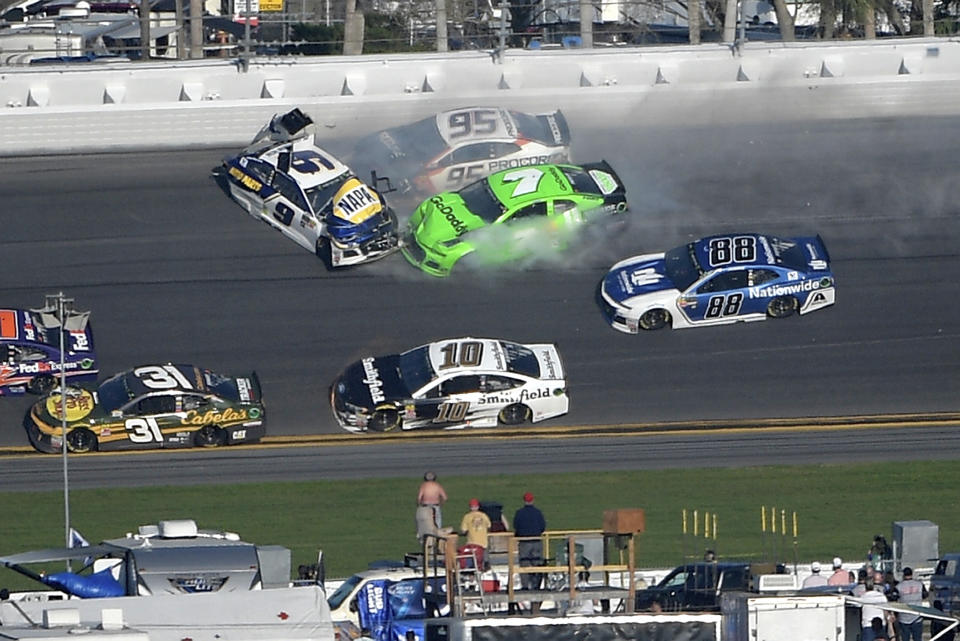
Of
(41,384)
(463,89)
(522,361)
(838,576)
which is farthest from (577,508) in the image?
(463,89)

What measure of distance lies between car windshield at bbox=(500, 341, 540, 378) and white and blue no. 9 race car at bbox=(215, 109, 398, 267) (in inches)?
153

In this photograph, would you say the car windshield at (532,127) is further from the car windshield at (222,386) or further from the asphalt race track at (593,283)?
the car windshield at (222,386)

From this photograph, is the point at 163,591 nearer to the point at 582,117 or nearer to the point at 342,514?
the point at 342,514

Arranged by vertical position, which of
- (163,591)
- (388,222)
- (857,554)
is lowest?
(857,554)

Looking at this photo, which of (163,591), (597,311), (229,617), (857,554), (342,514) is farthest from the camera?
(597,311)

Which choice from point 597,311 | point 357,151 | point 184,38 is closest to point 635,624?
point 597,311

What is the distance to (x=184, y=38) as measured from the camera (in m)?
41.3

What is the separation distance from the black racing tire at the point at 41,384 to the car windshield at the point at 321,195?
504cm

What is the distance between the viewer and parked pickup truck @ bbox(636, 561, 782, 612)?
16.8m

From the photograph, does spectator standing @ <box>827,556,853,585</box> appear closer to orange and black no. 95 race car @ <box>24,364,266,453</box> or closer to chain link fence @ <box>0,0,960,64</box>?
orange and black no. 95 race car @ <box>24,364,266,453</box>

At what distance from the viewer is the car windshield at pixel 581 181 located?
3000 centimetres

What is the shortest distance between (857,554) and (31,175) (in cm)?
1610

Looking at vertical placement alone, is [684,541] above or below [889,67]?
below

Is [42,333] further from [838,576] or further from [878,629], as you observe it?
[878,629]
